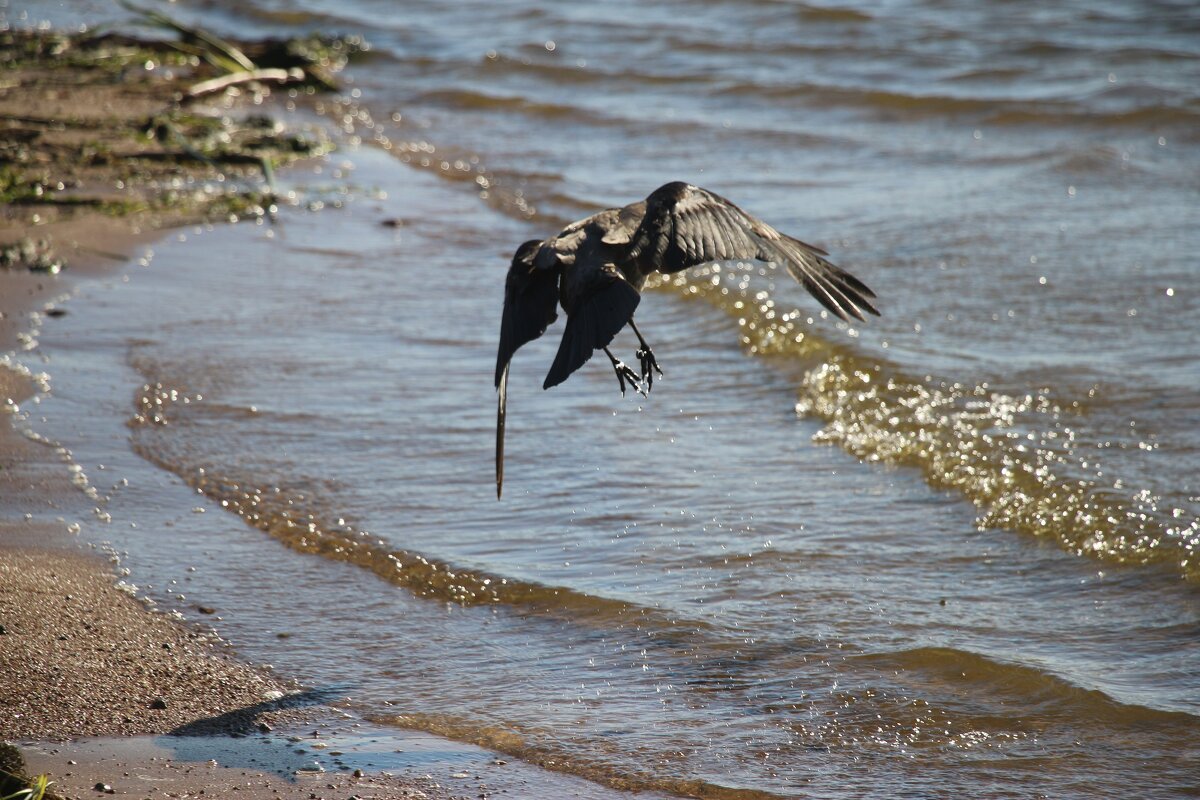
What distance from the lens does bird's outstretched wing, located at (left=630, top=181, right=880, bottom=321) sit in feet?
13.8

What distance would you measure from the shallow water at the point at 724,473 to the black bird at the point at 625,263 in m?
0.70

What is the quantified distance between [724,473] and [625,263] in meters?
1.19

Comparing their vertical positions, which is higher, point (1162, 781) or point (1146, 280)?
point (1146, 280)

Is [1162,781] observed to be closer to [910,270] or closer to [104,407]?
[104,407]

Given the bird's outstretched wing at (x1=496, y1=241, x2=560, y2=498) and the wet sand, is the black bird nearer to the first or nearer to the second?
the bird's outstretched wing at (x1=496, y1=241, x2=560, y2=498)

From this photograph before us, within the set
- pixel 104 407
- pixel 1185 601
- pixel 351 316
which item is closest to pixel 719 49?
pixel 351 316

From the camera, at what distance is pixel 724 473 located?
201 inches

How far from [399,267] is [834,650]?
14.0 feet

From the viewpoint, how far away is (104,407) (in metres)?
5.38

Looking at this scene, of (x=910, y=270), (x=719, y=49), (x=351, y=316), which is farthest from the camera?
(x=719, y=49)

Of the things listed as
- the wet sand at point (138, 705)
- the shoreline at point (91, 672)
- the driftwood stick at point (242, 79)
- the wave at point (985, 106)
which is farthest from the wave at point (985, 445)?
the driftwood stick at point (242, 79)

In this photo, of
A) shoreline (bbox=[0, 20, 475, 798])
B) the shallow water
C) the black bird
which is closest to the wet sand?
shoreline (bbox=[0, 20, 475, 798])

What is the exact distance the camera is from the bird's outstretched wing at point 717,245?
4203mm

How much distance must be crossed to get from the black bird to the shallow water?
0.70m
